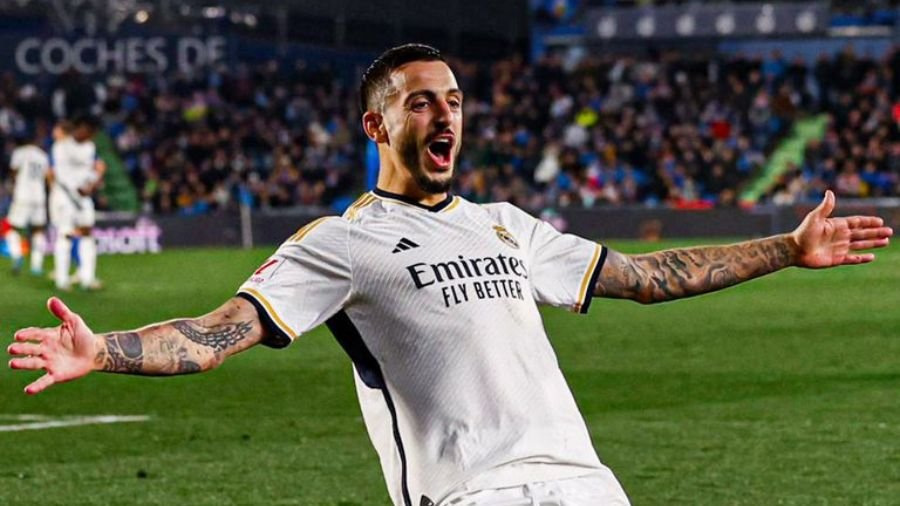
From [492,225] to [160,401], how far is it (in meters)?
7.10

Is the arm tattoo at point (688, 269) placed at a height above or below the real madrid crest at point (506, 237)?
below

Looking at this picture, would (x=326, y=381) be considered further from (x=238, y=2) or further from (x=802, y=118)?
(x=238, y=2)

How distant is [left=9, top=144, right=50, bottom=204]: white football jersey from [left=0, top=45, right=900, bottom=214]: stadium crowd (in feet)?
30.9

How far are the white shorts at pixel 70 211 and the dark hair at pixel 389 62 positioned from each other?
649 inches

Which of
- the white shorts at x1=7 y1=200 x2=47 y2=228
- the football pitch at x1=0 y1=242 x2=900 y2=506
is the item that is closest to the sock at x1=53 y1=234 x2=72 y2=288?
the football pitch at x1=0 y1=242 x2=900 y2=506

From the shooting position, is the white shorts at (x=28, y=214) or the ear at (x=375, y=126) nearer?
the ear at (x=375, y=126)

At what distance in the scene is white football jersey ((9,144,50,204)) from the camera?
78.7 ft

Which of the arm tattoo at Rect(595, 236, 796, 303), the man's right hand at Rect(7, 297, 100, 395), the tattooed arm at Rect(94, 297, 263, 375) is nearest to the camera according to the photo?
the man's right hand at Rect(7, 297, 100, 395)

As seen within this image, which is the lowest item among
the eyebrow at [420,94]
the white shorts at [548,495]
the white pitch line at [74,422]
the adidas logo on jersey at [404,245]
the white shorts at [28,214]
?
the white shorts at [28,214]

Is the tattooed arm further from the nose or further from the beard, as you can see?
the nose

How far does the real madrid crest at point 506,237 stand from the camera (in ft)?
14.5

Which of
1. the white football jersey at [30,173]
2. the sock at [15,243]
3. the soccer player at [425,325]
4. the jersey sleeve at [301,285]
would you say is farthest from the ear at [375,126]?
the sock at [15,243]

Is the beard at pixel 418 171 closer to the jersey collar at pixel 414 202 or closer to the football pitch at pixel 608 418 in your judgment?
the jersey collar at pixel 414 202

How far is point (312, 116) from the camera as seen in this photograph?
127ft
